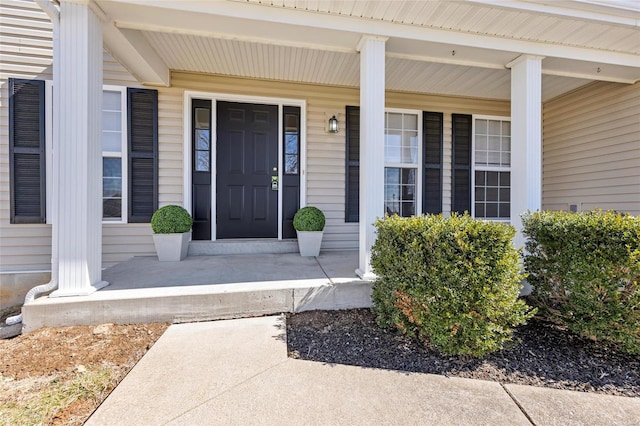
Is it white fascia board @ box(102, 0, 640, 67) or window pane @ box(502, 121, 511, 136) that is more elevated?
white fascia board @ box(102, 0, 640, 67)

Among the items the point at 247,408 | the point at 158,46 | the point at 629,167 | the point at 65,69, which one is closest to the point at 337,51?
the point at 158,46

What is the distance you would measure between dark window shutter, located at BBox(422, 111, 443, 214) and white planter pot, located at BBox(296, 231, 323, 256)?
1.94 m

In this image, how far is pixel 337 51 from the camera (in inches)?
131

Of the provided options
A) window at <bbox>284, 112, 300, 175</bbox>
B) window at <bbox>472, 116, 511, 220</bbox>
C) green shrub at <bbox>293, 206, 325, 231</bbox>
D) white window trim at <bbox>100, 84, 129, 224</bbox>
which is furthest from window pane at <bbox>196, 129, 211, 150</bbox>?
window at <bbox>472, 116, 511, 220</bbox>

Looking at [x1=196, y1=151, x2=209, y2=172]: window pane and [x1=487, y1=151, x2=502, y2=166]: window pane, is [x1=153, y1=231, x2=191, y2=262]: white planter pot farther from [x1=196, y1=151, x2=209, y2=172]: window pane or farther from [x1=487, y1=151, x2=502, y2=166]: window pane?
[x1=487, y1=151, x2=502, y2=166]: window pane

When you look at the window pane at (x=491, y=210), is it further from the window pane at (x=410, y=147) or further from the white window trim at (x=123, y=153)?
the white window trim at (x=123, y=153)

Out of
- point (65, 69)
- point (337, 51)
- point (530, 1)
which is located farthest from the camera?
point (337, 51)

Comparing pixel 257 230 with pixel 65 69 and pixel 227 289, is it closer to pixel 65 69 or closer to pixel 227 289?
pixel 227 289

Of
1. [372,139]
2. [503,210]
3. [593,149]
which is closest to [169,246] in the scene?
[372,139]

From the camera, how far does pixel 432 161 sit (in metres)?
4.96

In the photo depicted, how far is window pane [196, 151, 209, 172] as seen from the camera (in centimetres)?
430

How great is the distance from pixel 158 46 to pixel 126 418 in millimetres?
3640

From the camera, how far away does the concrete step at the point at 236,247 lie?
13.6 feet

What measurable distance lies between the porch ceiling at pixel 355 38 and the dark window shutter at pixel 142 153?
33 centimetres
